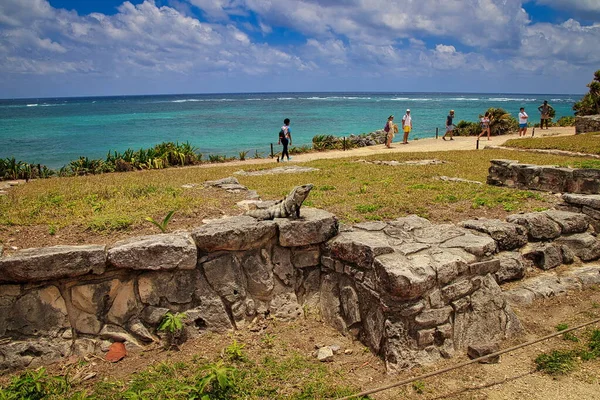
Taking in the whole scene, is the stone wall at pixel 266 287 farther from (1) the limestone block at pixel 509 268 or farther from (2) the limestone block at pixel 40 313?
(1) the limestone block at pixel 509 268

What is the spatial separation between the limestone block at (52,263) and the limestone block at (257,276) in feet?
6.10

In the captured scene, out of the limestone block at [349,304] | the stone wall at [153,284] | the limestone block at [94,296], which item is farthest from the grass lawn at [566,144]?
the limestone block at [94,296]

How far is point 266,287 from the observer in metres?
6.20

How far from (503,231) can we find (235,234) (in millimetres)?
4391

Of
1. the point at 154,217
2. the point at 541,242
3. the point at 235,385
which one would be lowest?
the point at 235,385

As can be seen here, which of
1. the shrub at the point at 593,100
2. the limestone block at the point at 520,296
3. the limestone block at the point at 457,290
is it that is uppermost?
the shrub at the point at 593,100

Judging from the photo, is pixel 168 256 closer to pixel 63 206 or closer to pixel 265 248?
pixel 265 248

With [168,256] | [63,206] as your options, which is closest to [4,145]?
[63,206]

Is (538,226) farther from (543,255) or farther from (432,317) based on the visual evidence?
(432,317)

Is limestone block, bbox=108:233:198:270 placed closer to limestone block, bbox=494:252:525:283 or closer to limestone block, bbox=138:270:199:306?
limestone block, bbox=138:270:199:306

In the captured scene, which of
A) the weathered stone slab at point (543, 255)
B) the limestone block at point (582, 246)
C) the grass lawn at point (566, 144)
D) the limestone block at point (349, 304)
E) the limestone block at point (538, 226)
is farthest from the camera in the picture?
the grass lawn at point (566, 144)

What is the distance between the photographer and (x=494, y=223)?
7430mm

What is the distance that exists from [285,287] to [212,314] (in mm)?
1120

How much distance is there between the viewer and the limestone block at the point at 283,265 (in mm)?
6328
